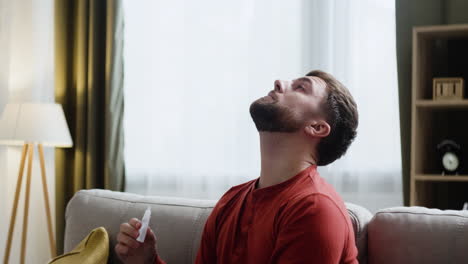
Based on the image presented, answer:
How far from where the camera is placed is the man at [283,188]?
134 cm

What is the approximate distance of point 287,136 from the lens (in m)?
1.54

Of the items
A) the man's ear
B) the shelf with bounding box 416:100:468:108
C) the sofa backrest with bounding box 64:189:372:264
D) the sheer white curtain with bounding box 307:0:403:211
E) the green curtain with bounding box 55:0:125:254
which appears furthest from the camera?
the green curtain with bounding box 55:0:125:254

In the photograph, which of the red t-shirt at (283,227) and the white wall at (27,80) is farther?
the white wall at (27,80)

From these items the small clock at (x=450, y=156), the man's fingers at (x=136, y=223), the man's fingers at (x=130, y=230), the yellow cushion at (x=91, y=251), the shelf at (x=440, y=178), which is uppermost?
the small clock at (x=450, y=156)

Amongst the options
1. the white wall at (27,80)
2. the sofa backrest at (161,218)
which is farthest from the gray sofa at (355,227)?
the white wall at (27,80)

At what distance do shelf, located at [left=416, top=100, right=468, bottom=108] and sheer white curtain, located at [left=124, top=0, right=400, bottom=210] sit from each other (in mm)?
296

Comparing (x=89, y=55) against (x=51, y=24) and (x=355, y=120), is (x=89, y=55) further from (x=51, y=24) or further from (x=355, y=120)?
(x=355, y=120)

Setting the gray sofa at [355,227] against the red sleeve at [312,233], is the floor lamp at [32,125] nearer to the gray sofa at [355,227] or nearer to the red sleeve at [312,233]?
the gray sofa at [355,227]

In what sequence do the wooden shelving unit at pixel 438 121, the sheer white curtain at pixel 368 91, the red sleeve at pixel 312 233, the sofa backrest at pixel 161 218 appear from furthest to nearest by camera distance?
the sheer white curtain at pixel 368 91, the wooden shelving unit at pixel 438 121, the sofa backrest at pixel 161 218, the red sleeve at pixel 312 233

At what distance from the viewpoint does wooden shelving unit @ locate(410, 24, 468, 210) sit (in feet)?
8.57

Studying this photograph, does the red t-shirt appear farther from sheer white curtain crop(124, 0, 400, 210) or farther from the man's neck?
sheer white curtain crop(124, 0, 400, 210)

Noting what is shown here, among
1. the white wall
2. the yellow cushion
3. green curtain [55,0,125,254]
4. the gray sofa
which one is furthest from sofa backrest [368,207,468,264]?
the white wall

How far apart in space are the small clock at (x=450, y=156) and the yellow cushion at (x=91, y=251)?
152cm

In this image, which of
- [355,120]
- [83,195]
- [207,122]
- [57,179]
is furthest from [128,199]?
[57,179]
